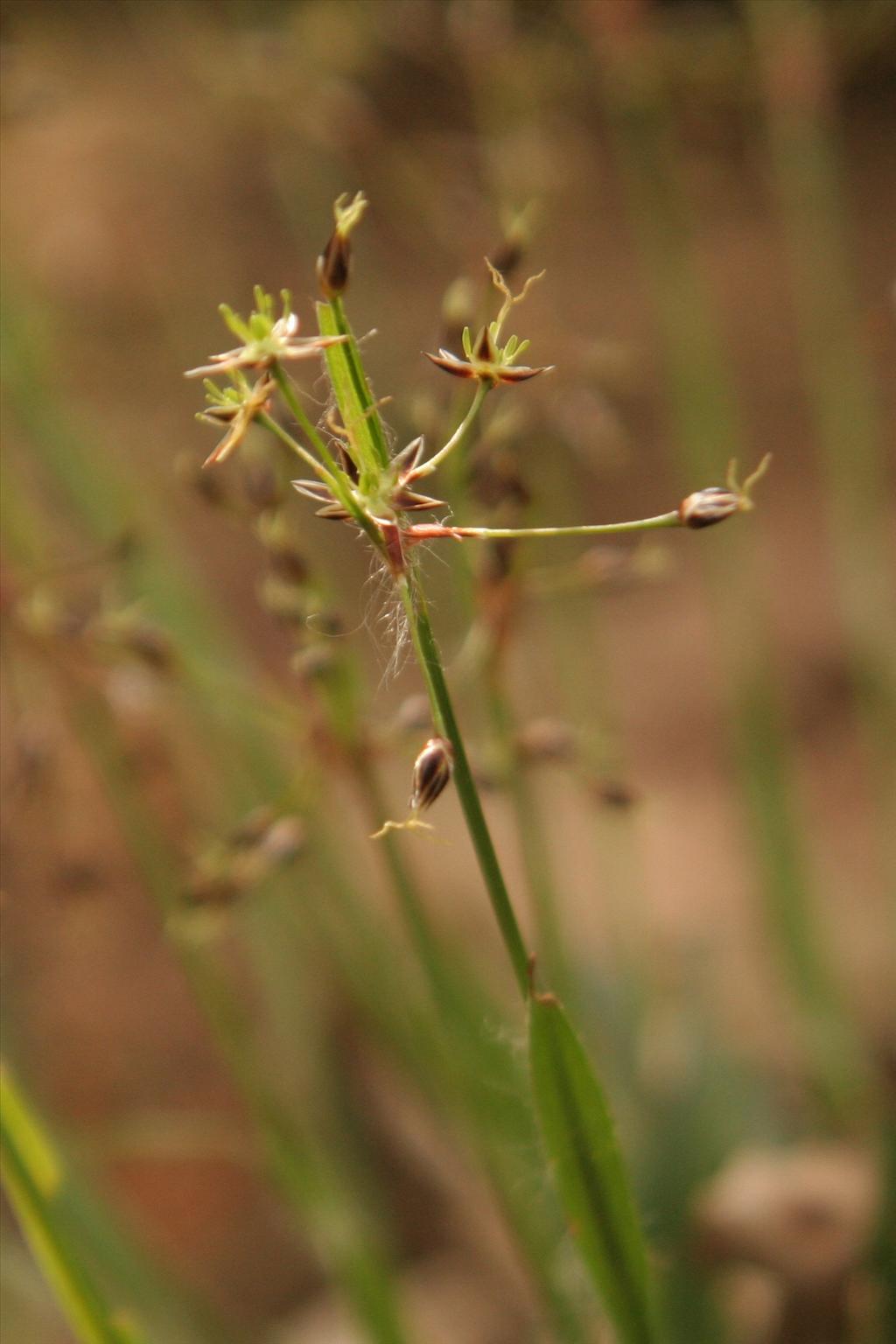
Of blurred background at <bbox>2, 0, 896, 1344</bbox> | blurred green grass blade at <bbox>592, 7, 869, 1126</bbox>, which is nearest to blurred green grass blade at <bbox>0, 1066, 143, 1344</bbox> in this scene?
blurred background at <bbox>2, 0, 896, 1344</bbox>

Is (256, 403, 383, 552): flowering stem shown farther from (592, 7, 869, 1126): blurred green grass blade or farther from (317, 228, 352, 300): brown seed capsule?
(592, 7, 869, 1126): blurred green grass blade

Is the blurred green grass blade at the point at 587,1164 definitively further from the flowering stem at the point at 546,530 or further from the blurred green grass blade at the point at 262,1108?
the blurred green grass blade at the point at 262,1108

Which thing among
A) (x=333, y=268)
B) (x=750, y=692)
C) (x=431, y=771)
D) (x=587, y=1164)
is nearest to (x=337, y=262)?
(x=333, y=268)

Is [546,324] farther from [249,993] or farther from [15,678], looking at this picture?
[249,993]

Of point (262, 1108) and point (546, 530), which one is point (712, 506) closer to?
point (546, 530)

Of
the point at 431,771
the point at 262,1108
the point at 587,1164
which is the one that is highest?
the point at 431,771
